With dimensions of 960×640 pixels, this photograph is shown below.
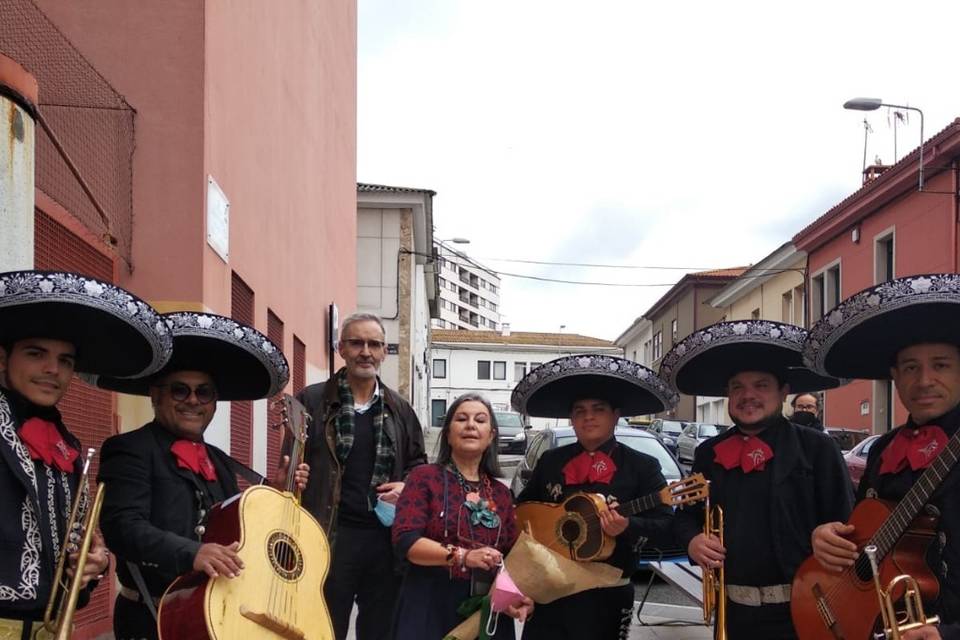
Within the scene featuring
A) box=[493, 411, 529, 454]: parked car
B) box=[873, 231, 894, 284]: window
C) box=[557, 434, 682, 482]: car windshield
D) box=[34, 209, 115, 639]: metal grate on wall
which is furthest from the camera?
box=[493, 411, 529, 454]: parked car

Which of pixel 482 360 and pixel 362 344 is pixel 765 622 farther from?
pixel 482 360

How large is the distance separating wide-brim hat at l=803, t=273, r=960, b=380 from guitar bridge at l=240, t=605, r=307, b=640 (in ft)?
7.21

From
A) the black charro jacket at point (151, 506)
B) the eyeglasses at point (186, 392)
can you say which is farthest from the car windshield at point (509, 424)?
the black charro jacket at point (151, 506)

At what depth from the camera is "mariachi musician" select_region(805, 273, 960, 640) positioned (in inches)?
115

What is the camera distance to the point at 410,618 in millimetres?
4020

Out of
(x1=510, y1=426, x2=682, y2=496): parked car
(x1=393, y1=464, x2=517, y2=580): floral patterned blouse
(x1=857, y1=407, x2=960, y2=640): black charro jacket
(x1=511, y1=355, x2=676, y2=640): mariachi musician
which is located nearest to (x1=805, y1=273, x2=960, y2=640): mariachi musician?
(x1=857, y1=407, x2=960, y2=640): black charro jacket

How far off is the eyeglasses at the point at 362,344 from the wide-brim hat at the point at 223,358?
0.62 meters

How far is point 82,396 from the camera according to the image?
6.29 meters

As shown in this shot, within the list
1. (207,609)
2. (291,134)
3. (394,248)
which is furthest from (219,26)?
(394,248)

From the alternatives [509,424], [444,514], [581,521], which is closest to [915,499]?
[581,521]

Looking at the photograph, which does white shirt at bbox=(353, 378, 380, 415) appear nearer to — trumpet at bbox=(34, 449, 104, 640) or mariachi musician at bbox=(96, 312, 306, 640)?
mariachi musician at bbox=(96, 312, 306, 640)

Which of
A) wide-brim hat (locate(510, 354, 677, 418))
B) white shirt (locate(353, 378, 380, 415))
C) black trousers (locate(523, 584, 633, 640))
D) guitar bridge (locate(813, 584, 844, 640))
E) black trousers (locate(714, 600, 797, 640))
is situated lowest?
black trousers (locate(523, 584, 633, 640))

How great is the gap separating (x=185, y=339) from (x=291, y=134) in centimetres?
853

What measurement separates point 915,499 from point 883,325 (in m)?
0.76
